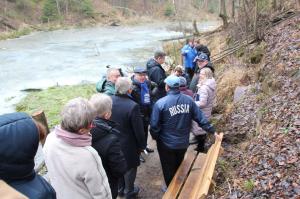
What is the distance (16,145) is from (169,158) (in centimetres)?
322

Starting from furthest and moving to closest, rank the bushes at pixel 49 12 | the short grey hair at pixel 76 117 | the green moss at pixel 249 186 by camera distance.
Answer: the bushes at pixel 49 12 → the green moss at pixel 249 186 → the short grey hair at pixel 76 117

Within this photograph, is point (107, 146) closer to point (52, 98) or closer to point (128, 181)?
point (128, 181)

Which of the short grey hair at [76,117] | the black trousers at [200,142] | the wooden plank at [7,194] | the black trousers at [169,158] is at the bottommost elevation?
the black trousers at [200,142]

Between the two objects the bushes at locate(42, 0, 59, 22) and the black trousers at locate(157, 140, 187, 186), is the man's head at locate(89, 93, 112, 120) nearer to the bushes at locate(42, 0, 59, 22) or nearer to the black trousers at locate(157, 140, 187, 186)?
the black trousers at locate(157, 140, 187, 186)

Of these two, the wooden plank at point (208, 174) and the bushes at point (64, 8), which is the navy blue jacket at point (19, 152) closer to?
the wooden plank at point (208, 174)

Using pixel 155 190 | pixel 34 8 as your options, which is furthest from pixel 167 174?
pixel 34 8

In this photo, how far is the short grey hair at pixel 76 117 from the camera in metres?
2.97

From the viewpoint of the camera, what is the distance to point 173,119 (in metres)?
4.80

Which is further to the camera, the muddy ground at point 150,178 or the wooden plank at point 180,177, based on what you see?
the muddy ground at point 150,178

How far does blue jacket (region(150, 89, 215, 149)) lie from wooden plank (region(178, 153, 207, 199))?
1.35 feet

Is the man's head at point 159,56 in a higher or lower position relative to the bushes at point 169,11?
higher

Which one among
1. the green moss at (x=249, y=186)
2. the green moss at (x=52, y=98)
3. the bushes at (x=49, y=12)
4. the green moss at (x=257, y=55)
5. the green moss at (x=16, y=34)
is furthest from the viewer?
the bushes at (x=49, y=12)

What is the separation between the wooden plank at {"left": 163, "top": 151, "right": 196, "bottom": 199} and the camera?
15.0ft

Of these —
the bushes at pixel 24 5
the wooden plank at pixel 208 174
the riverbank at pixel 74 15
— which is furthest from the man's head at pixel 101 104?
the bushes at pixel 24 5
